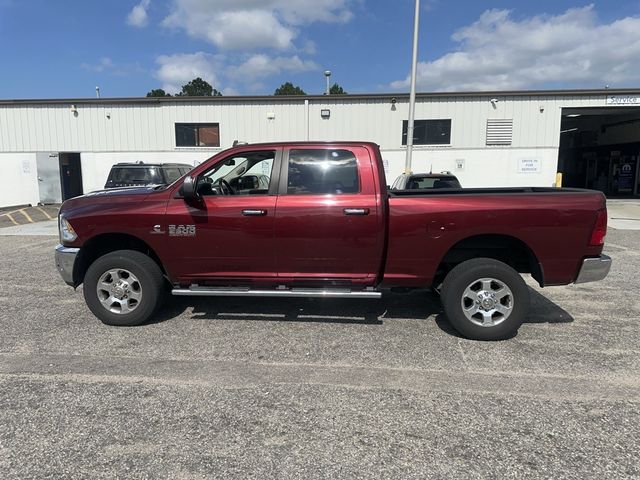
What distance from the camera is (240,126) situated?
20.4 m

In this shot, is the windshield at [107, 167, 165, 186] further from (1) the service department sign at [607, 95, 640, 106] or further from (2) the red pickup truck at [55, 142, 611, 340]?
(1) the service department sign at [607, 95, 640, 106]

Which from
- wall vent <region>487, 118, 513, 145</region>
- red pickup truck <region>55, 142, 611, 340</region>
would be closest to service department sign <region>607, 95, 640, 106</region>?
wall vent <region>487, 118, 513, 145</region>

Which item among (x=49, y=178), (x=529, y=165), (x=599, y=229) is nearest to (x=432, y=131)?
(x=529, y=165)

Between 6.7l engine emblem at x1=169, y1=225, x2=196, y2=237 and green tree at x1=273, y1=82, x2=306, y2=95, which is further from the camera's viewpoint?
green tree at x1=273, y1=82, x2=306, y2=95

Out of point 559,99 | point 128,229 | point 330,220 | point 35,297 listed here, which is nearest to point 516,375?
point 330,220

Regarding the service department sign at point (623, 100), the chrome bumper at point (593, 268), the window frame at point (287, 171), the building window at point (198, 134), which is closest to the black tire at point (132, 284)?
the window frame at point (287, 171)

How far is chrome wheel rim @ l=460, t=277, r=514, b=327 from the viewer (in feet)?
15.3

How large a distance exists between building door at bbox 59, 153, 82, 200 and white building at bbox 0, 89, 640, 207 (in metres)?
0.05

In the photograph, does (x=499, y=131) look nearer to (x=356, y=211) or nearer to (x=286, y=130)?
(x=286, y=130)

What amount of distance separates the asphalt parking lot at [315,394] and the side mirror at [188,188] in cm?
145

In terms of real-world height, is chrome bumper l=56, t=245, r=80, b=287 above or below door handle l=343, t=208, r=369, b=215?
below

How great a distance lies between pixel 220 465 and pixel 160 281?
2.74 metres

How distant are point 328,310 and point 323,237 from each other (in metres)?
1.25

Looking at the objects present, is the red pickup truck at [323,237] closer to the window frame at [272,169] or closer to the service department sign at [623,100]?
the window frame at [272,169]
